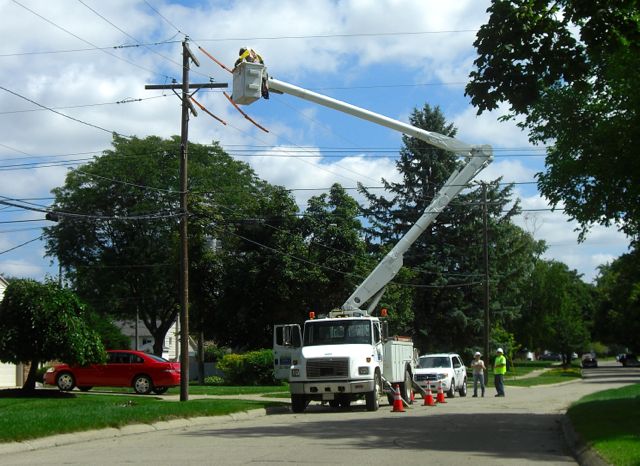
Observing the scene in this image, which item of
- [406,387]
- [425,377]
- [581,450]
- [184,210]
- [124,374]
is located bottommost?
[581,450]

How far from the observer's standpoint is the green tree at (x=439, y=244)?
50281 millimetres

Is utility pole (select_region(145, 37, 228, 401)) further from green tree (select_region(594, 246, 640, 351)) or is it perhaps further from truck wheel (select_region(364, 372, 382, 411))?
green tree (select_region(594, 246, 640, 351))

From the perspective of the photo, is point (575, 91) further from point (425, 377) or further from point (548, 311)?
point (548, 311)

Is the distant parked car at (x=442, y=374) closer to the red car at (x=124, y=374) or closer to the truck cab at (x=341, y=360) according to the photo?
the truck cab at (x=341, y=360)

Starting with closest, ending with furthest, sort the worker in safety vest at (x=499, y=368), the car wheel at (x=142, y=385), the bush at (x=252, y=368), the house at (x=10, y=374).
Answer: the worker in safety vest at (x=499, y=368) < the car wheel at (x=142, y=385) < the bush at (x=252, y=368) < the house at (x=10, y=374)

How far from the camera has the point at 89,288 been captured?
59906 mm

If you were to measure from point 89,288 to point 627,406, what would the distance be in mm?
47616

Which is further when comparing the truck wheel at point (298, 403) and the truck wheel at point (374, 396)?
the truck wheel at point (298, 403)

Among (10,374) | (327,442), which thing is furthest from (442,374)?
(10,374)

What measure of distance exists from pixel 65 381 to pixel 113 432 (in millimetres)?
16892

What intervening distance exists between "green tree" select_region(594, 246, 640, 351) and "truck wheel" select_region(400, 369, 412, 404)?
22.8 m

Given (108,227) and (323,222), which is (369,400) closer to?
(323,222)

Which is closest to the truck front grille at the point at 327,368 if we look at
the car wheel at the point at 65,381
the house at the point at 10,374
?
the car wheel at the point at 65,381

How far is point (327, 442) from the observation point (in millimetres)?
14312
